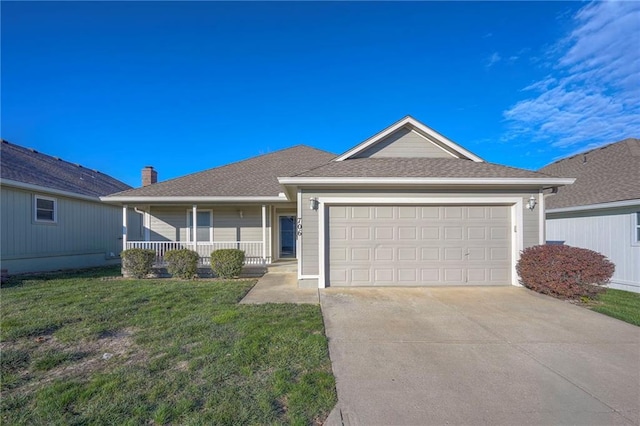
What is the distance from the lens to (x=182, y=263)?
9.79 meters

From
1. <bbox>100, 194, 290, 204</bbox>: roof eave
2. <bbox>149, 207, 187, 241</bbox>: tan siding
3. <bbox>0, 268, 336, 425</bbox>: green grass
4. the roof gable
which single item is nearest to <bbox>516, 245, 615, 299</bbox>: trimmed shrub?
the roof gable

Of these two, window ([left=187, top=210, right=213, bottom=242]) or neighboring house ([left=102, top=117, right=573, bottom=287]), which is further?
window ([left=187, top=210, right=213, bottom=242])

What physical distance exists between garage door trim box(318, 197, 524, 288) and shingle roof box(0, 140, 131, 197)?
10585 millimetres

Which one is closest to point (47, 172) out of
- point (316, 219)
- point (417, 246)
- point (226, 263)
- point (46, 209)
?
point (46, 209)

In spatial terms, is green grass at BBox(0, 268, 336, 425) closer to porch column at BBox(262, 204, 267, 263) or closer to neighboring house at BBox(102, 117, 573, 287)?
neighboring house at BBox(102, 117, 573, 287)

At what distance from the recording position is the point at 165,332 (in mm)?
4805

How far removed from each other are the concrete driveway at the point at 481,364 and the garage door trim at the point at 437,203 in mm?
1857

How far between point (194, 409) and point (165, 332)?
91.3 inches

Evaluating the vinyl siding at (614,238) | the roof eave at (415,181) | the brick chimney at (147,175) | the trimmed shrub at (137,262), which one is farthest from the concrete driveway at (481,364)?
the brick chimney at (147,175)

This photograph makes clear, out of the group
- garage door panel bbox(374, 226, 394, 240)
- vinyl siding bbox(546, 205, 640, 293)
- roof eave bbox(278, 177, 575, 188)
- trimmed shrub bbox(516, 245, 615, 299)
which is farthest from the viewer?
vinyl siding bbox(546, 205, 640, 293)

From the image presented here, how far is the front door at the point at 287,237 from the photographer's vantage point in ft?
43.9

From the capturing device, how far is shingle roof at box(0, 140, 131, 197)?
443 inches

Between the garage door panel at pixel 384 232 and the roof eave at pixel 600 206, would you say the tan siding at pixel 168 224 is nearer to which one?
the garage door panel at pixel 384 232

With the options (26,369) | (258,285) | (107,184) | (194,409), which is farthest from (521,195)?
(107,184)
